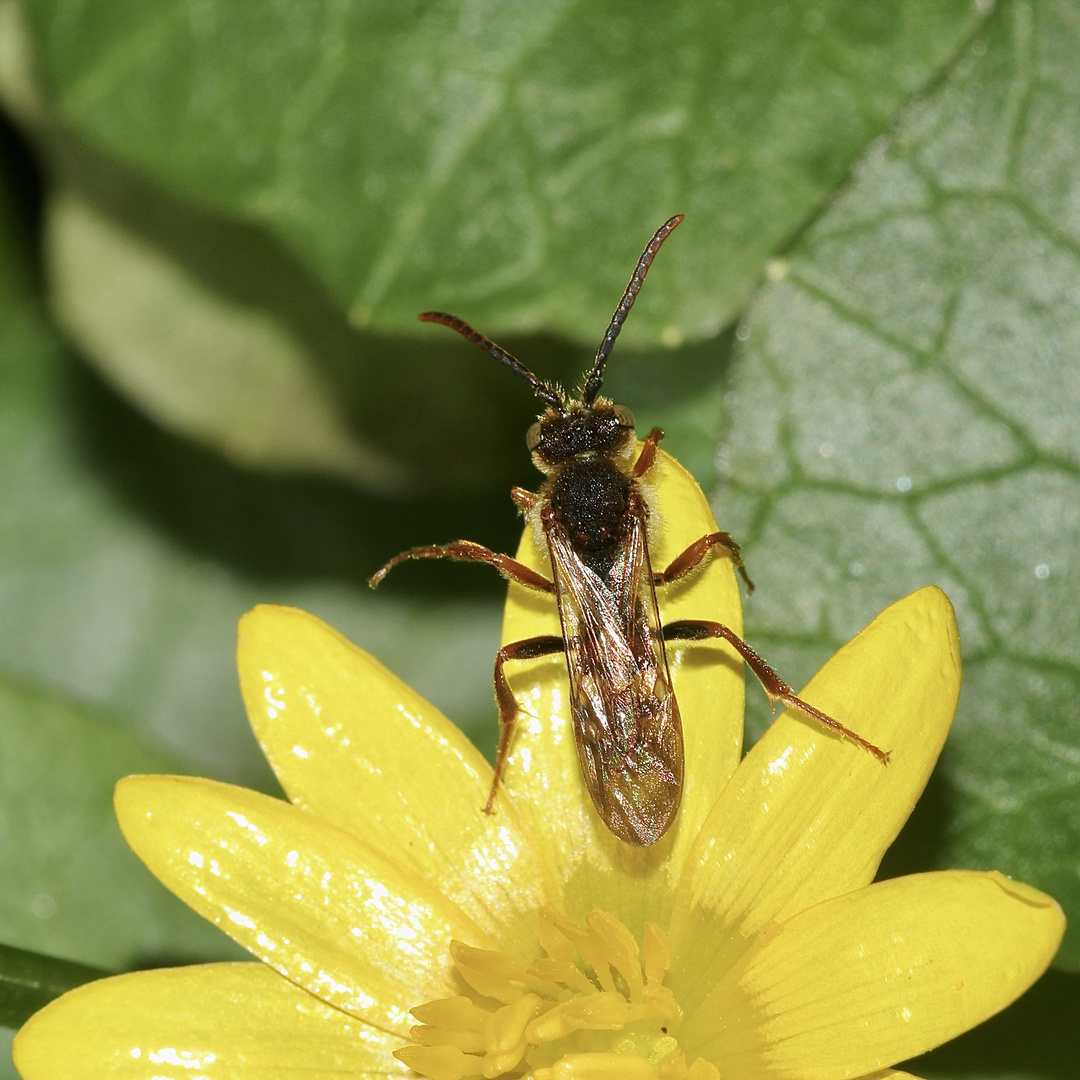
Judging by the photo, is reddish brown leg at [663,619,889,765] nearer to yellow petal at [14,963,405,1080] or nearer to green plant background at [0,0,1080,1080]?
green plant background at [0,0,1080,1080]

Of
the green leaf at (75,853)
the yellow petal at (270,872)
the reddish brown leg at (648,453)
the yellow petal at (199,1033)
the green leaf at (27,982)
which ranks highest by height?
the reddish brown leg at (648,453)

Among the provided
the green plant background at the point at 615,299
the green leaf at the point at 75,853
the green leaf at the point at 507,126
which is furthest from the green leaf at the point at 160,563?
the green leaf at the point at 507,126

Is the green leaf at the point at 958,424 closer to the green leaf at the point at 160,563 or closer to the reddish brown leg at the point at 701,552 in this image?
the reddish brown leg at the point at 701,552

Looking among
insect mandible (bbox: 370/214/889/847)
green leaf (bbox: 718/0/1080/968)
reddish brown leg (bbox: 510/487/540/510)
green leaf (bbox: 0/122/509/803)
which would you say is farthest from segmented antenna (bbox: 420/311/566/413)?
green leaf (bbox: 0/122/509/803)

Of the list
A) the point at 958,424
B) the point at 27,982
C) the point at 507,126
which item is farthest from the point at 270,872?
the point at 507,126

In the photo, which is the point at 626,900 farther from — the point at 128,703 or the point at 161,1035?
the point at 128,703

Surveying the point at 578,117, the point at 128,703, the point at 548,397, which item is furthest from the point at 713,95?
the point at 128,703

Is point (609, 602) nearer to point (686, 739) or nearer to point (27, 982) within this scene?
point (686, 739)
